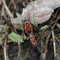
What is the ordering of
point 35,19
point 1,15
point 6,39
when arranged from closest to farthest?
point 35,19, point 6,39, point 1,15

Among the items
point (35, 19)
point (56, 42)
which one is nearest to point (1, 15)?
point (35, 19)

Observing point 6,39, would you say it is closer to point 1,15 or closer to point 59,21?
point 1,15

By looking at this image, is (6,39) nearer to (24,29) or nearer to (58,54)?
(24,29)

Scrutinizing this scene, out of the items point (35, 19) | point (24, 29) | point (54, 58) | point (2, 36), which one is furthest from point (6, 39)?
point (54, 58)

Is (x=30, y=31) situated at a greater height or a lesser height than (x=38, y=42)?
greater

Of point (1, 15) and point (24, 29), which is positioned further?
point (1, 15)

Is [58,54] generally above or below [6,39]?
below

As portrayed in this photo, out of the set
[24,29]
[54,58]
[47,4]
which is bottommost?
[54,58]

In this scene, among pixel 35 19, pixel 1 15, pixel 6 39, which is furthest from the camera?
pixel 1 15

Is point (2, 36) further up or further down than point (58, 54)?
further up
